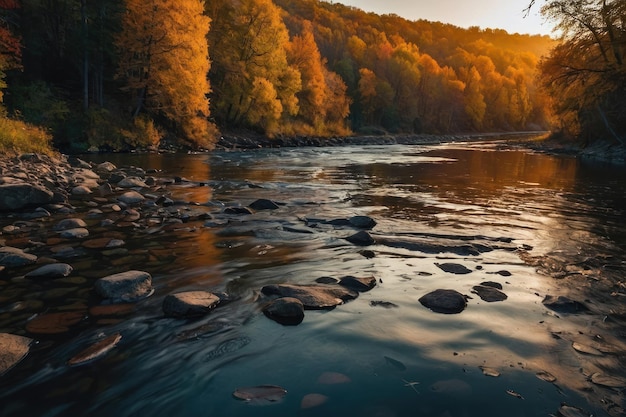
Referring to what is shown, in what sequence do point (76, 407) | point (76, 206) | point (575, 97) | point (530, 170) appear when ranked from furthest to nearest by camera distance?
point (575, 97) < point (530, 170) < point (76, 206) < point (76, 407)

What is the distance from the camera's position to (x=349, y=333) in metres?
3.88

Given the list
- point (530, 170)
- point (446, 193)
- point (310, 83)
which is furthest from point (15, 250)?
point (310, 83)

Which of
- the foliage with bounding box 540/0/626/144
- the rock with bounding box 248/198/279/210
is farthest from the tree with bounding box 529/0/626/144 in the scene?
the rock with bounding box 248/198/279/210

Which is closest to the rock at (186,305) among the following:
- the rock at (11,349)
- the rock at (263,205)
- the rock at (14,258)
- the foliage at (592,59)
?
the rock at (11,349)

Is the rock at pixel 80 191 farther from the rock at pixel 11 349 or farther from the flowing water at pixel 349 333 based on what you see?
the rock at pixel 11 349

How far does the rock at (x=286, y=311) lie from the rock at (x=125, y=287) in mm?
1458

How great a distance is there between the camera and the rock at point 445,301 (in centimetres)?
441

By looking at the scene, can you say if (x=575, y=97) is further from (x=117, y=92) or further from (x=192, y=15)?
(x=117, y=92)

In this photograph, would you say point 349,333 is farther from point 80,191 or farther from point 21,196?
point 80,191

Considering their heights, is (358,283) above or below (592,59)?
below

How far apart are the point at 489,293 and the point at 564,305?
736 millimetres

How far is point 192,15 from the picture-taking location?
29453 millimetres

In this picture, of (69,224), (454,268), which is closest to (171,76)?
(69,224)

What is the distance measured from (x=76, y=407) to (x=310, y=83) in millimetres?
53920
